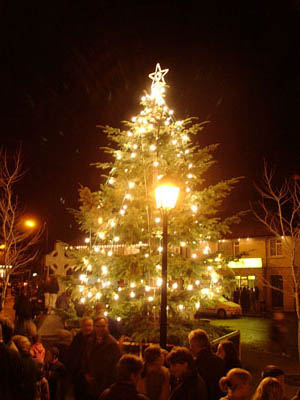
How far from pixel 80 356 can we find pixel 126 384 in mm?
2395

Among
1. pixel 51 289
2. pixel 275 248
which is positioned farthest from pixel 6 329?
pixel 275 248

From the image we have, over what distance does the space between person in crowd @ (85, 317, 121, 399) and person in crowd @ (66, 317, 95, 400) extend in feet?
0.40

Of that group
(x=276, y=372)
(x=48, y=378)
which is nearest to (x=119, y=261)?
(x=48, y=378)

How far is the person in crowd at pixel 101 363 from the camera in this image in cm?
535

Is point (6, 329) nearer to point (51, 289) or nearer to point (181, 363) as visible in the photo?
point (181, 363)

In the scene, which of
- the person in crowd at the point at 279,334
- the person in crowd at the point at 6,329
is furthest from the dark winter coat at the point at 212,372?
the person in crowd at the point at 279,334

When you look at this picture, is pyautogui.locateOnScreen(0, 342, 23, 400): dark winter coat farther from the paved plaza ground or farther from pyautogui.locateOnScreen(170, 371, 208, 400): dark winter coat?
the paved plaza ground

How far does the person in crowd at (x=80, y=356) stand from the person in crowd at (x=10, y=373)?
2.98ft

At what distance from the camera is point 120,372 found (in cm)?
376

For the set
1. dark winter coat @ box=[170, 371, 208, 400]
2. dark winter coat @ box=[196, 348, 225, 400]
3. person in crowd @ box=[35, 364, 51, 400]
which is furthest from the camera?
person in crowd @ box=[35, 364, 51, 400]

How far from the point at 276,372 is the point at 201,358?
917 mm

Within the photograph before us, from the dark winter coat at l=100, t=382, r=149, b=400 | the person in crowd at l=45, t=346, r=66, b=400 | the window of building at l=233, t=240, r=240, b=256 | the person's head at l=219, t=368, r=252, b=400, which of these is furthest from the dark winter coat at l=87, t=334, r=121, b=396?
the window of building at l=233, t=240, r=240, b=256

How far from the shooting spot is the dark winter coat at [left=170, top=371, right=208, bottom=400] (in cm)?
408

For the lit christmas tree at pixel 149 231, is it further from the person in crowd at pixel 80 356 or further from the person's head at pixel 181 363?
the person's head at pixel 181 363
